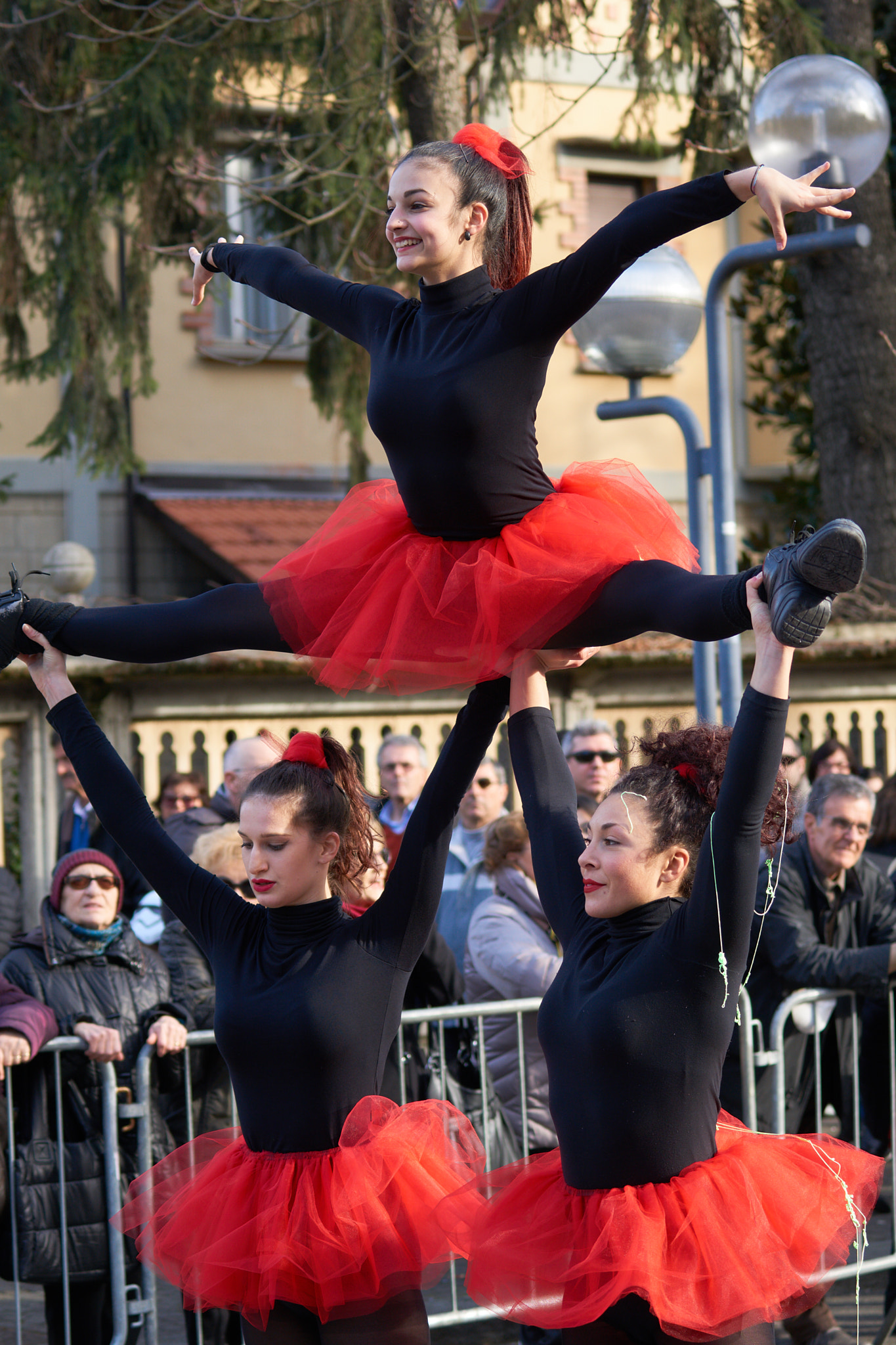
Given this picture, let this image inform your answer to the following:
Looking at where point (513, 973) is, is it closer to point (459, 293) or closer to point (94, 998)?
point (94, 998)

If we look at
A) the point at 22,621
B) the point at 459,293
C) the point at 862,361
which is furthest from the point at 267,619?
the point at 862,361

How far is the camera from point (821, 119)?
5258mm

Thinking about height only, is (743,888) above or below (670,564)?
below

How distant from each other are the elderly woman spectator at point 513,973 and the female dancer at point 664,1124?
2197 millimetres

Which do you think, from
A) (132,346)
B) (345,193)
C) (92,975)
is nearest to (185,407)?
(132,346)

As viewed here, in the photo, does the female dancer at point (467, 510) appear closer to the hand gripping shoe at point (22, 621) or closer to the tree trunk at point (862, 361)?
the hand gripping shoe at point (22, 621)

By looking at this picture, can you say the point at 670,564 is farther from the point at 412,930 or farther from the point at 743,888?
the point at 412,930

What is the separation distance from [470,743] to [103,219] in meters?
7.65

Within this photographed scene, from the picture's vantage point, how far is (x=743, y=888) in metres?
2.60

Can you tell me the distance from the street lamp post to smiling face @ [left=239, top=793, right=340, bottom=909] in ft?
7.27

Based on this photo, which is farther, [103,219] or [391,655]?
[103,219]

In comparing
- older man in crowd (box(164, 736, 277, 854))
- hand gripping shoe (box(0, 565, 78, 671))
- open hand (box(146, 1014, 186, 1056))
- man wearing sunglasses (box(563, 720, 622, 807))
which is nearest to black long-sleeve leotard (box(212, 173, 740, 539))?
hand gripping shoe (box(0, 565, 78, 671))

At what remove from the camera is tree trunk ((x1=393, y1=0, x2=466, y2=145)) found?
27.6ft

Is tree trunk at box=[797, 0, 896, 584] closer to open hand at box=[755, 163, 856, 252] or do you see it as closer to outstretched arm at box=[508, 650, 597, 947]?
outstretched arm at box=[508, 650, 597, 947]
